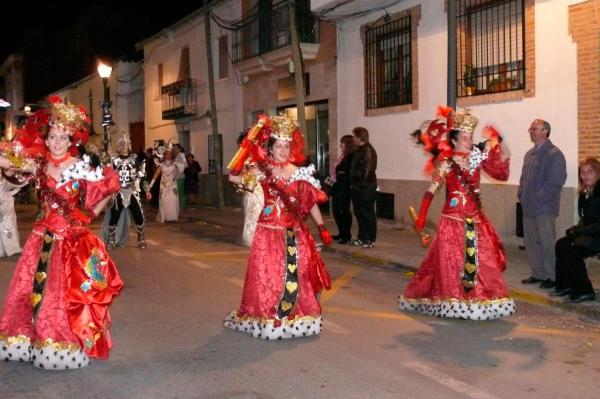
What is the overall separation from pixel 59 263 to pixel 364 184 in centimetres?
739

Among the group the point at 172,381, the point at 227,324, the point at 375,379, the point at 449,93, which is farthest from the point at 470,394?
the point at 449,93

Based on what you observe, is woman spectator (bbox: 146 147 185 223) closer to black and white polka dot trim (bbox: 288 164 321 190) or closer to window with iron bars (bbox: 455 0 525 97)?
window with iron bars (bbox: 455 0 525 97)

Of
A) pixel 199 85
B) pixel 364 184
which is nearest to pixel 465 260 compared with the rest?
pixel 364 184

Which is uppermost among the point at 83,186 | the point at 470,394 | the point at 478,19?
the point at 478,19

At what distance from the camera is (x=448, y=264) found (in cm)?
725

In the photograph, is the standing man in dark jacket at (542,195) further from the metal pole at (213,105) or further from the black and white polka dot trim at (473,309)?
the metal pole at (213,105)

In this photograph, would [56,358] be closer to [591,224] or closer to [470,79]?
[591,224]

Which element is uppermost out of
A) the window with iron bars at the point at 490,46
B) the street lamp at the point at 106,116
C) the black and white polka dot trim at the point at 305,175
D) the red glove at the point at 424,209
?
the window with iron bars at the point at 490,46

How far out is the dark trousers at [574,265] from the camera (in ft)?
26.3

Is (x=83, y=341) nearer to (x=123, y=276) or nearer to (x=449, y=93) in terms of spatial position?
(x=123, y=276)

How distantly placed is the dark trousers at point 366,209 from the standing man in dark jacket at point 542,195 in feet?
12.2

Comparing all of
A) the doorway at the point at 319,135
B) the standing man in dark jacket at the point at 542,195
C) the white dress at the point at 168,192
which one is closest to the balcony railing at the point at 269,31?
the doorway at the point at 319,135

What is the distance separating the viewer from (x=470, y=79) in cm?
1376

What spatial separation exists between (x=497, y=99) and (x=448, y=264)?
6418 millimetres
